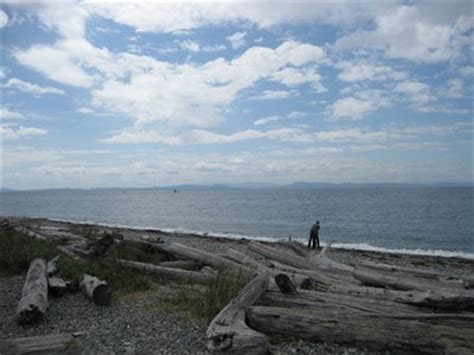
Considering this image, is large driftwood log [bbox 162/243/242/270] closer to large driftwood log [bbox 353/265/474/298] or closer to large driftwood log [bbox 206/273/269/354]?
large driftwood log [bbox 353/265/474/298]

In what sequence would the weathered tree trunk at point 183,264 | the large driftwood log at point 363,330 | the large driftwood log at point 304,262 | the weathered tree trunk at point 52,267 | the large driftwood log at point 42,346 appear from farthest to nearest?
1. the weathered tree trunk at point 183,264
2. the large driftwood log at point 304,262
3. the weathered tree trunk at point 52,267
4. the large driftwood log at point 363,330
5. the large driftwood log at point 42,346

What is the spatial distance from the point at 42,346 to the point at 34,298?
2.58 metres

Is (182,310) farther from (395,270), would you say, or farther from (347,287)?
(395,270)

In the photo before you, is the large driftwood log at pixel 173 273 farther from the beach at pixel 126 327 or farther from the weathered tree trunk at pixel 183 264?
the beach at pixel 126 327

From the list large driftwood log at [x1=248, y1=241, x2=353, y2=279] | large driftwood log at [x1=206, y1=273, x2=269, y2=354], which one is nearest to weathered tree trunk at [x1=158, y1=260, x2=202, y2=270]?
large driftwood log at [x1=248, y1=241, x2=353, y2=279]

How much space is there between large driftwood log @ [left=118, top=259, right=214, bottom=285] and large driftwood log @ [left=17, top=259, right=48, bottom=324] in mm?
2857

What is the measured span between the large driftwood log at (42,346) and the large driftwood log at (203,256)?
612 centimetres

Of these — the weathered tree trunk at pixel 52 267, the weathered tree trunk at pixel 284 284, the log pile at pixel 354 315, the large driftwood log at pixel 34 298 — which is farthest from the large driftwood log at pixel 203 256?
the large driftwood log at pixel 34 298

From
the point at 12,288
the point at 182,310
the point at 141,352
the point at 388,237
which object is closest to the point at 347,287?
the point at 182,310

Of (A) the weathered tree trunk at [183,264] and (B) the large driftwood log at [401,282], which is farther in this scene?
(A) the weathered tree trunk at [183,264]

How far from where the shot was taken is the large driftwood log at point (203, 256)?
1156 centimetres

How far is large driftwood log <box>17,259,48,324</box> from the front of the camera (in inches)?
275

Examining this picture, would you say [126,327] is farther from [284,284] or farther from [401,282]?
[401,282]

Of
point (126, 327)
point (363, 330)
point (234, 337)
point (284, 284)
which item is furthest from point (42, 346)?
point (363, 330)
